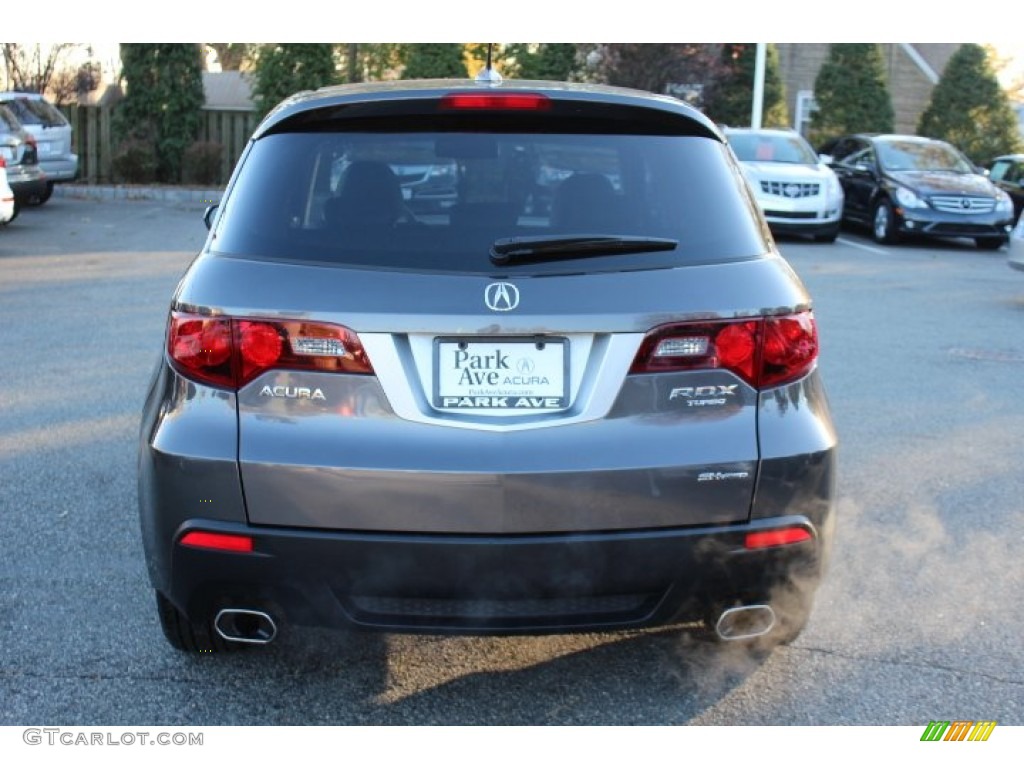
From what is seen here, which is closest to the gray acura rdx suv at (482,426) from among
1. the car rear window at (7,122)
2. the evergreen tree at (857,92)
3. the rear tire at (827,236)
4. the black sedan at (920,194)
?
the rear tire at (827,236)

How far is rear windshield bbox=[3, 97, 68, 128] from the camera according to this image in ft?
63.4

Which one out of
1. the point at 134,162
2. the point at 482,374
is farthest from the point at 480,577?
the point at 134,162

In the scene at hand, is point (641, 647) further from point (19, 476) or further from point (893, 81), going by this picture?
point (893, 81)

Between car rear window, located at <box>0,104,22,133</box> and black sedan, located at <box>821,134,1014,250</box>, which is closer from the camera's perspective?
car rear window, located at <box>0,104,22,133</box>

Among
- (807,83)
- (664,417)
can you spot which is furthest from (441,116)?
(807,83)

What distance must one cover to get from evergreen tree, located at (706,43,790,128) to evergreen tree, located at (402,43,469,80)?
718 centimetres

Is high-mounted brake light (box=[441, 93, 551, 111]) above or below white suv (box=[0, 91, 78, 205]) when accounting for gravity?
above

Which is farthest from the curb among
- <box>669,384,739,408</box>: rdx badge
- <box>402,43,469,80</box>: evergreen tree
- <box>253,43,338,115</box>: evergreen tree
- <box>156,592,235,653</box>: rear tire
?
<box>669,384,739,408</box>: rdx badge

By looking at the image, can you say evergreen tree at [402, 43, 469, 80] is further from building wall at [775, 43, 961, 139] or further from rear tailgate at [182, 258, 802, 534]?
rear tailgate at [182, 258, 802, 534]

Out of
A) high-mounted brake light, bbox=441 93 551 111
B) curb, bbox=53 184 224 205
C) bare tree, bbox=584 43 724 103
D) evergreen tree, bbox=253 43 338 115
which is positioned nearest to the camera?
high-mounted brake light, bbox=441 93 551 111

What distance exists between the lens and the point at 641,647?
3.82m

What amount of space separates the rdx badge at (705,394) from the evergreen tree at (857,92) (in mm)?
30952

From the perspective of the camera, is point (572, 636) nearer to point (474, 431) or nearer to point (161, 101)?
point (474, 431)

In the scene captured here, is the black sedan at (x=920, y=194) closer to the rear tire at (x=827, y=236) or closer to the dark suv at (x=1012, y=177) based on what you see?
the rear tire at (x=827, y=236)
